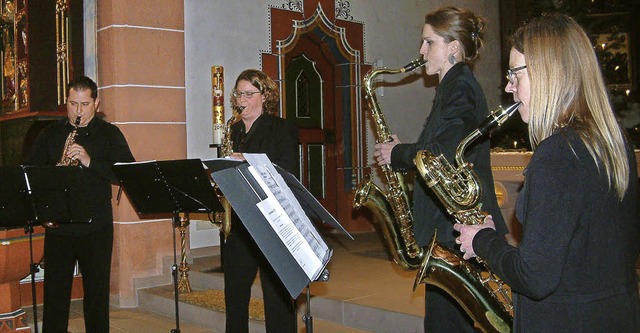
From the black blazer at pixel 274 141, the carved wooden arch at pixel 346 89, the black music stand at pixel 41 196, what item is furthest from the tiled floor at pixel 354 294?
the black music stand at pixel 41 196

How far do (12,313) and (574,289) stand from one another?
4458 mm

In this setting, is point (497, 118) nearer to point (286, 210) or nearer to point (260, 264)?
point (286, 210)

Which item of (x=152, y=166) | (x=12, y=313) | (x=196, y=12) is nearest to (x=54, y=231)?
(x=152, y=166)

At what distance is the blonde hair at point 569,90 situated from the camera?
165 centimetres

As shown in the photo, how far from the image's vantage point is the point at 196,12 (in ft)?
22.9

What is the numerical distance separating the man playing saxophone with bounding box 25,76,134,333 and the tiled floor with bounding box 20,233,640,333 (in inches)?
58.0

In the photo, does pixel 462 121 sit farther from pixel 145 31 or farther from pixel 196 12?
pixel 196 12

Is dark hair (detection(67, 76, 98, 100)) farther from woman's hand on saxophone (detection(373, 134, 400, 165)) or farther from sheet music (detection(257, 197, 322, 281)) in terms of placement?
sheet music (detection(257, 197, 322, 281))

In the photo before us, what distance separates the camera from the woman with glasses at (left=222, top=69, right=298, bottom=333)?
139 inches

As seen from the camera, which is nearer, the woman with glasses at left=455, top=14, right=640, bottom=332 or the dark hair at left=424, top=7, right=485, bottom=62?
the woman with glasses at left=455, top=14, right=640, bottom=332

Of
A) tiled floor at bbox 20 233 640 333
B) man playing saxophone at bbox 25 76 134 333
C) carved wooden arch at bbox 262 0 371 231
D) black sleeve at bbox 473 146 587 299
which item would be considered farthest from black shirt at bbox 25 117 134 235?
carved wooden arch at bbox 262 0 371 231

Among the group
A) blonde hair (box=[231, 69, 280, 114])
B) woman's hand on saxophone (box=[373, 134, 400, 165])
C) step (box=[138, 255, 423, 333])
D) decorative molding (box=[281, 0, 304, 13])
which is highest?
decorative molding (box=[281, 0, 304, 13])

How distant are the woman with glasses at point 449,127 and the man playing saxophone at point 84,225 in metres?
2.01

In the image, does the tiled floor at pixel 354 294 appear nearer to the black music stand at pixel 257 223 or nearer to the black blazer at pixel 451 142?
the black blazer at pixel 451 142
